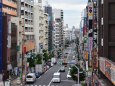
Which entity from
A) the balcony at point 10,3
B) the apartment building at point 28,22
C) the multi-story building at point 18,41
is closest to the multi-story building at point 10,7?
the balcony at point 10,3

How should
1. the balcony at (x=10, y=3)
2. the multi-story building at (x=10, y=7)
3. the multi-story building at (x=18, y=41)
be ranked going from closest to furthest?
the multi-story building at (x=18, y=41), the balcony at (x=10, y=3), the multi-story building at (x=10, y=7)

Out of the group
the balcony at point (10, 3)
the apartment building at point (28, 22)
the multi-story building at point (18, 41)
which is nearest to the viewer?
the multi-story building at point (18, 41)

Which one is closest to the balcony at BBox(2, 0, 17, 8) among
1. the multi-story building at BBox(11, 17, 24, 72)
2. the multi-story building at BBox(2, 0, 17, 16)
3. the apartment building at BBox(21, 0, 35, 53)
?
Result: the multi-story building at BBox(2, 0, 17, 16)

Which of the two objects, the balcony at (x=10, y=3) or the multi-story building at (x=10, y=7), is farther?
the multi-story building at (x=10, y=7)

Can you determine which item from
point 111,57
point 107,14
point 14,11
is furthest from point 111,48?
point 14,11

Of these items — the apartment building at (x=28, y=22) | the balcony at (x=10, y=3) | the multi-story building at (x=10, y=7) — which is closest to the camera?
the balcony at (x=10, y=3)

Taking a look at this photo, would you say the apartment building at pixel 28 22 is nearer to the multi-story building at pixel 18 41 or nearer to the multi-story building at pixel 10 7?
the multi-story building at pixel 10 7

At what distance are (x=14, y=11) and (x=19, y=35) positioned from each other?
8589mm

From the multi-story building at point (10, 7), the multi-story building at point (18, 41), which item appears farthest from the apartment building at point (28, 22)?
the multi-story building at point (18, 41)

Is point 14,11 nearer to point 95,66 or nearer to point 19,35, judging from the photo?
point 19,35

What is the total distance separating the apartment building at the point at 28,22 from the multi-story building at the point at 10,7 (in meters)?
6.56

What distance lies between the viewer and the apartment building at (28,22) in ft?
335

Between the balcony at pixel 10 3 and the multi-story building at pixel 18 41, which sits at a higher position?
the balcony at pixel 10 3

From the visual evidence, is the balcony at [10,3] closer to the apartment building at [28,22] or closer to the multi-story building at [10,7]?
the multi-story building at [10,7]
